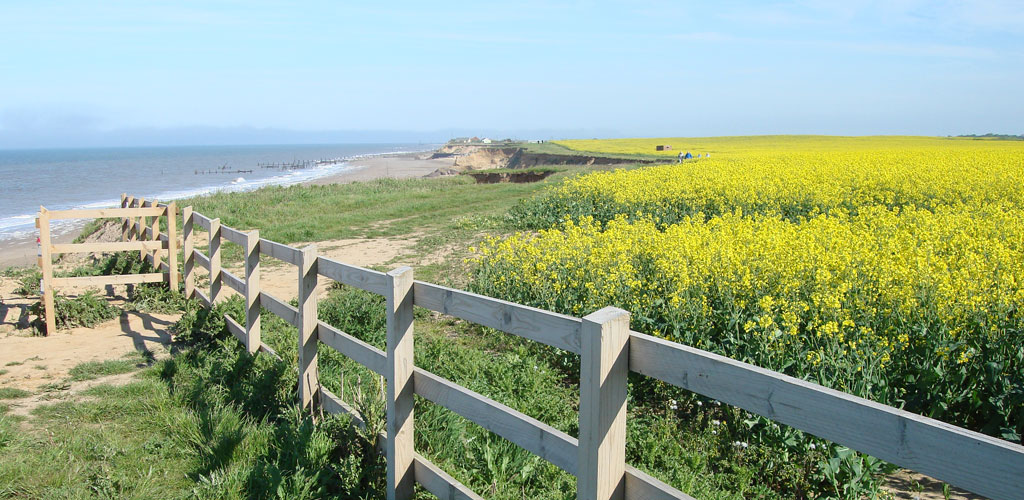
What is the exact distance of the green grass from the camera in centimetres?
632

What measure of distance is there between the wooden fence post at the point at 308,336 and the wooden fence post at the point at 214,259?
319 cm

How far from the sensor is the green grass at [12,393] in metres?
6.32

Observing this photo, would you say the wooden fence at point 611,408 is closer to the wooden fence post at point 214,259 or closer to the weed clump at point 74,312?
the wooden fence post at point 214,259

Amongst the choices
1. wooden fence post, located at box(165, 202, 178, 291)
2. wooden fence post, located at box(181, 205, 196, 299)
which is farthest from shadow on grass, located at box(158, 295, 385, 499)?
wooden fence post, located at box(165, 202, 178, 291)

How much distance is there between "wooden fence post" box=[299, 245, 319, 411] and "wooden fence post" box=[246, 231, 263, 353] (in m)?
1.48

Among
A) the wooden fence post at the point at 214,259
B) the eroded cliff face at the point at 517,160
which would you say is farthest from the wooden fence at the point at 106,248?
the eroded cliff face at the point at 517,160

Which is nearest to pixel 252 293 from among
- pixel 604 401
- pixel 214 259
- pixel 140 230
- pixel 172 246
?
pixel 214 259

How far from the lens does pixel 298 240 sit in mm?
16266

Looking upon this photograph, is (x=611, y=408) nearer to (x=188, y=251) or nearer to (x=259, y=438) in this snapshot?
(x=259, y=438)

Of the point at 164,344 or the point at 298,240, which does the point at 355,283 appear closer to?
the point at 164,344

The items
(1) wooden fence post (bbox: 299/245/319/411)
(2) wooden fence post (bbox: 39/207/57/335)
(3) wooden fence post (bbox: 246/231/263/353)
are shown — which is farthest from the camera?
(2) wooden fence post (bbox: 39/207/57/335)

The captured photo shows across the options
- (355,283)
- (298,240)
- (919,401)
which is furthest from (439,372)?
(298,240)

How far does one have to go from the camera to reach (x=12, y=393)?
636cm

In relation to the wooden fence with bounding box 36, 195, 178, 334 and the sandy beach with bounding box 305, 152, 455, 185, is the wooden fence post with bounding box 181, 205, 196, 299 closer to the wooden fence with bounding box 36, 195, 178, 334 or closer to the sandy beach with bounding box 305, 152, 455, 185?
the wooden fence with bounding box 36, 195, 178, 334
